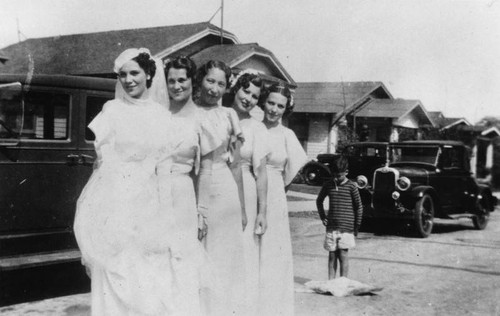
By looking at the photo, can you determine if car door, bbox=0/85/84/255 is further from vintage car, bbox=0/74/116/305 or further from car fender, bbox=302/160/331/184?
car fender, bbox=302/160/331/184

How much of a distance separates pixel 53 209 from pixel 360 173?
8362 mm

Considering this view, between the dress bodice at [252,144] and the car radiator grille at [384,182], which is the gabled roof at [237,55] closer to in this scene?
the car radiator grille at [384,182]

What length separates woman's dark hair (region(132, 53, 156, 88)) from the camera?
394 cm

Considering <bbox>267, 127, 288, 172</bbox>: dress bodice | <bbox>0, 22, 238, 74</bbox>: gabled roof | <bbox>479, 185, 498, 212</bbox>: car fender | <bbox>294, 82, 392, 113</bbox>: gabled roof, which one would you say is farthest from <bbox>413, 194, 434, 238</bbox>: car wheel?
<bbox>294, 82, 392, 113</bbox>: gabled roof

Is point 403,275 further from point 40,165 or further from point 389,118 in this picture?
point 389,118

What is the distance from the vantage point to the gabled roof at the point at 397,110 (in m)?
27.0

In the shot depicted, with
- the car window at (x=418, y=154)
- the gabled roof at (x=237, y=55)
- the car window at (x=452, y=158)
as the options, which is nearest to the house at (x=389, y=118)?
the gabled roof at (x=237, y=55)

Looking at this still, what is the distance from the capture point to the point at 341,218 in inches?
260

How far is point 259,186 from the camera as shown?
4652 millimetres

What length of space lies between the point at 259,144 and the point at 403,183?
7.50m

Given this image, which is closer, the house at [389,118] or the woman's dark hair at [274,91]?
the woman's dark hair at [274,91]

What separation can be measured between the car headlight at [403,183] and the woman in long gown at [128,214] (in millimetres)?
8334

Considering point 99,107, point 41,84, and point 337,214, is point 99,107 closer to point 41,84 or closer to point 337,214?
point 41,84

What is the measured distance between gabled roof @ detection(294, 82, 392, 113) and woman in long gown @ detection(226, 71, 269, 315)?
2114 centimetres
